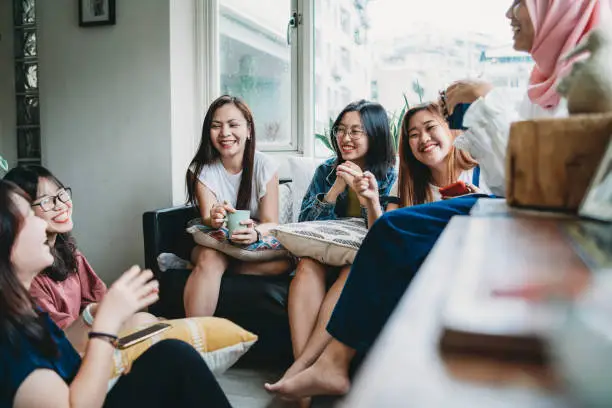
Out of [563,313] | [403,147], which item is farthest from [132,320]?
[563,313]

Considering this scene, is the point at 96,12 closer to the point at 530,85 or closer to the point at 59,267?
the point at 59,267

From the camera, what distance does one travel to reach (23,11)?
334cm

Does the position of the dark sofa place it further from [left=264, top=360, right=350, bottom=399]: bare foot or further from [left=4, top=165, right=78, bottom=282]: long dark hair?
[left=264, top=360, right=350, bottom=399]: bare foot

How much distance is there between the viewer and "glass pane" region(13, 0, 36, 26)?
333 cm

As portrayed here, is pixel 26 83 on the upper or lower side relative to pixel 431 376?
upper

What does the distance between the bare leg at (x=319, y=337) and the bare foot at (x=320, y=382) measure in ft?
0.54

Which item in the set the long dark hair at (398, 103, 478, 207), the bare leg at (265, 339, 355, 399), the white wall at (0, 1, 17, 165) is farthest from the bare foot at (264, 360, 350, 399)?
the white wall at (0, 1, 17, 165)

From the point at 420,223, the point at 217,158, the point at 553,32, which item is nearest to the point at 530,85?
the point at 553,32

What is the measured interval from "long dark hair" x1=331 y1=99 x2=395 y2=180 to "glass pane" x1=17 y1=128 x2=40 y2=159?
6.83 ft

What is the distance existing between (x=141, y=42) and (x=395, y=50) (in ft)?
4.74

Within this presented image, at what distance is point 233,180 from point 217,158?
140 mm

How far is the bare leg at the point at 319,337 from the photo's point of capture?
1.73 meters

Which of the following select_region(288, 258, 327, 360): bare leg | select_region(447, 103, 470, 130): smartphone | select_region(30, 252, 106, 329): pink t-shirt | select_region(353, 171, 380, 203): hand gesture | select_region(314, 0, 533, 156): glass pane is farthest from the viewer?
select_region(314, 0, 533, 156): glass pane

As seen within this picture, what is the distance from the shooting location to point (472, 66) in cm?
291
